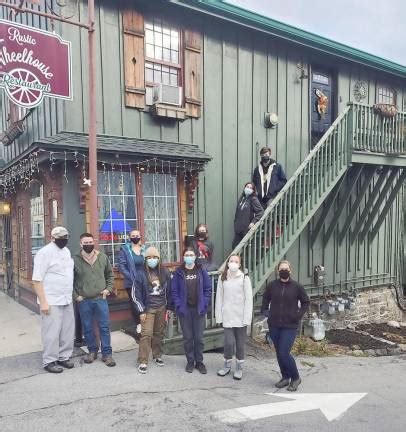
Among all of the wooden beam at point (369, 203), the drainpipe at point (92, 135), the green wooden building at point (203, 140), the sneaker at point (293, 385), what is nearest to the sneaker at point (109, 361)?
the drainpipe at point (92, 135)

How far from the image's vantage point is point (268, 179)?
25.7 ft

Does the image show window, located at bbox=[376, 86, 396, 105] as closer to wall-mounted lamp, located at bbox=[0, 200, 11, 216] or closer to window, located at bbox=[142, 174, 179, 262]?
window, located at bbox=[142, 174, 179, 262]

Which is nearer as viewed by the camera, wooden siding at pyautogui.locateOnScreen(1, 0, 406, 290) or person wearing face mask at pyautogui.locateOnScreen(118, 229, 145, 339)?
person wearing face mask at pyautogui.locateOnScreen(118, 229, 145, 339)

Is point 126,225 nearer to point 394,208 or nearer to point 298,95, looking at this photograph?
point 298,95

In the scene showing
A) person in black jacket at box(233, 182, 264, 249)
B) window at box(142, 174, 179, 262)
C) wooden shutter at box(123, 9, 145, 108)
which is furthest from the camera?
window at box(142, 174, 179, 262)

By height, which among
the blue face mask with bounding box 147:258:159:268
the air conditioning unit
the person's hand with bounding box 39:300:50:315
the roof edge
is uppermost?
the roof edge

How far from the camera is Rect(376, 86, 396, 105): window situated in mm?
10941

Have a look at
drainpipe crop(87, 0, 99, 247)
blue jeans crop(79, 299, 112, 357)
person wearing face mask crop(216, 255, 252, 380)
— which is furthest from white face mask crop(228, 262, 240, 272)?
drainpipe crop(87, 0, 99, 247)

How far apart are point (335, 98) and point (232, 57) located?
126 inches

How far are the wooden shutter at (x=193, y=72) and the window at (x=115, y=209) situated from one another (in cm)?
190

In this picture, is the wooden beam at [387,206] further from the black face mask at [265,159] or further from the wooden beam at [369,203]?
the black face mask at [265,159]

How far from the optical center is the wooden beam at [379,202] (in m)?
9.62

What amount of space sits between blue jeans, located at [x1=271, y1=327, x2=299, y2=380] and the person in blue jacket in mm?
932

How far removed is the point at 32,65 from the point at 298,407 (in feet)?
16.9
